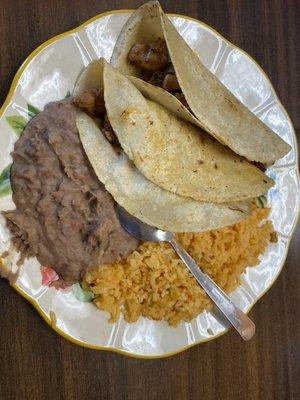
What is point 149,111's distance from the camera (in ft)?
4.62

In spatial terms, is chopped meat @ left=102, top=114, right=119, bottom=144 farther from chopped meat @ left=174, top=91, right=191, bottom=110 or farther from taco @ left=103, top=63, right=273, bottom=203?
chopped meat @ left=174, top=91, right=191, bottom=110

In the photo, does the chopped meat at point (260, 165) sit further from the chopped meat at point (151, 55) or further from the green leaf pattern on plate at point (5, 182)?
the green leaf pattern on plate at point (5, 182)

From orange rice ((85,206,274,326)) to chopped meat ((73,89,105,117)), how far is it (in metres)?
0.39

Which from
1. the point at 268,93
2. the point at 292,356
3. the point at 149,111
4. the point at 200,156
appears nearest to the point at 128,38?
the point at 149,111

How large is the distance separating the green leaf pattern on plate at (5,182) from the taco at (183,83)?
15.3 inches

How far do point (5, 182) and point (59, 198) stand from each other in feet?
0.47

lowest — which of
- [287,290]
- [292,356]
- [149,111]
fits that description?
[292,356]

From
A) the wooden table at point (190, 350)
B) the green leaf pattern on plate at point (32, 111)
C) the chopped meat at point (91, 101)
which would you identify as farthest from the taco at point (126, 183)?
the wooden table at point (190, 350)

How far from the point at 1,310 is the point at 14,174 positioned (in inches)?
14.0

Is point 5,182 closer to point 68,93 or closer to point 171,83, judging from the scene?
point 68,93

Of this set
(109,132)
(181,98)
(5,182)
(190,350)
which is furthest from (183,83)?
(190,350)

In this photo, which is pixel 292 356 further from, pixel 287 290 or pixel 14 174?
pixel 14 174

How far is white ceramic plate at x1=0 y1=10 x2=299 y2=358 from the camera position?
144 cm

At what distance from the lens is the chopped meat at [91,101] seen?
4.71 feet
